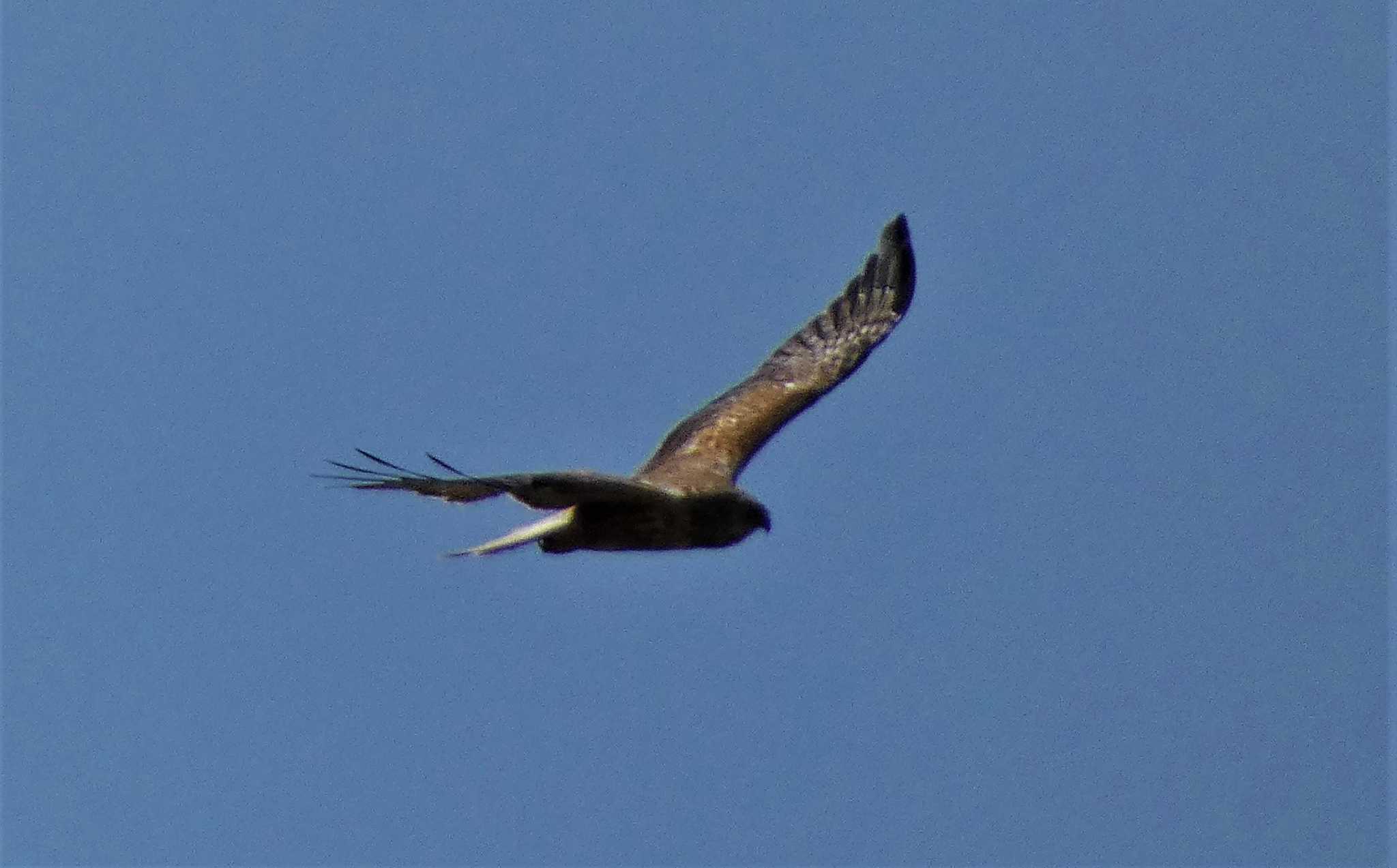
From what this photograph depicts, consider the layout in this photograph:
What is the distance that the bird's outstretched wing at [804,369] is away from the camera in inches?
521

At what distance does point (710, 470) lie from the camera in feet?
40.9

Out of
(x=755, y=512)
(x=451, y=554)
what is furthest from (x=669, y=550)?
(x=451, y=554)

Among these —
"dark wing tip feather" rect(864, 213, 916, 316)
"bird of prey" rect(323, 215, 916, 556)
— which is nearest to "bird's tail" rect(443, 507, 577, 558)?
"bird of prey" rect(323, 215, 916, 556)

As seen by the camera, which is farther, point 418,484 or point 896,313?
point 896,313

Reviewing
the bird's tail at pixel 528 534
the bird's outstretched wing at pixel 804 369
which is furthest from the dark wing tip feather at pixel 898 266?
the bird's tail at pixel 528 534

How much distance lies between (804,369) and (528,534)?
11.2 ft

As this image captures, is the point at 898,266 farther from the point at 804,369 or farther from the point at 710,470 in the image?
the point at 710,470

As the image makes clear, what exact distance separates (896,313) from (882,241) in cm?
53

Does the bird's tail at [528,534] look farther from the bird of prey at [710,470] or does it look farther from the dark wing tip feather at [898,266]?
the dark wing tip feather at [898,266]

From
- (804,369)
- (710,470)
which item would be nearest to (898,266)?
(804,369)

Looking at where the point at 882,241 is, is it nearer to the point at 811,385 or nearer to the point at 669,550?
the point at 811,385

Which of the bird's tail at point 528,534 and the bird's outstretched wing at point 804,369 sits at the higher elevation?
the bird's outstretched wing at point 804,369

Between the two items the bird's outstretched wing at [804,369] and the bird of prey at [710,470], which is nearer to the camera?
the bird of prey at [710,470]

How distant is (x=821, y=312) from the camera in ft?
47.5
